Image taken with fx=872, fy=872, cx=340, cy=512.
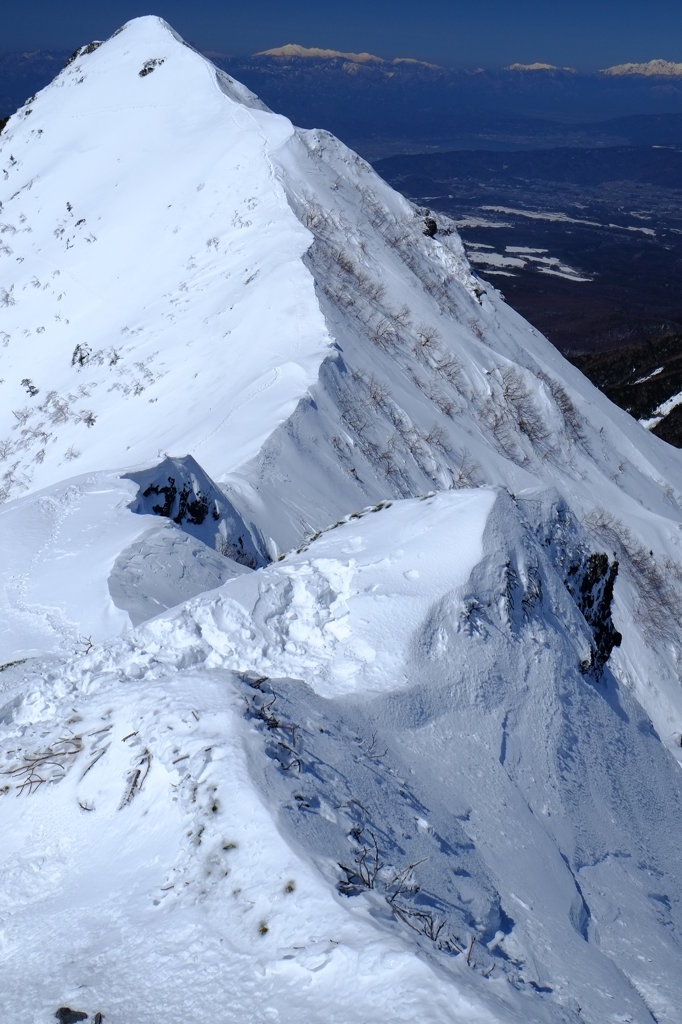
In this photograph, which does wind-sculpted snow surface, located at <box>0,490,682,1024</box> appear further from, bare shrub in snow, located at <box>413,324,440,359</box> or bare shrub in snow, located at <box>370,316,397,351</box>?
bare shrub in snow, located at <box>413,324,440,359</box>

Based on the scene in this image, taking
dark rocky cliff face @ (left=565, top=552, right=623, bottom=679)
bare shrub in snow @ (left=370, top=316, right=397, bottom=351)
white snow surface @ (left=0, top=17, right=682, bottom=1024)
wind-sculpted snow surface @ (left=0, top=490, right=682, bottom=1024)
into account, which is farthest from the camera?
bare shrub in snow @ (left=370, top=316, right=397, bottom=351)

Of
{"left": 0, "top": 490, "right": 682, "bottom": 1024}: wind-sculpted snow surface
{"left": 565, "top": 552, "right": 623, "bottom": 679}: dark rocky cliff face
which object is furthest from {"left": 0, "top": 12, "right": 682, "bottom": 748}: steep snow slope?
{"left": 0, "top": 490, "right": 682, "bottom": 1024}: wind-sculpted snow surface

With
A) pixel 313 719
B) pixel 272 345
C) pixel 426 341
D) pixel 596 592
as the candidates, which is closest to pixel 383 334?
pixel 426 341

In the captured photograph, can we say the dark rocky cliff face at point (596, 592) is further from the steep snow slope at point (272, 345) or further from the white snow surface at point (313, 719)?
the steep snow slope at point (272, 345)

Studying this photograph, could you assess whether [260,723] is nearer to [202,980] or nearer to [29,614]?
[202,980]

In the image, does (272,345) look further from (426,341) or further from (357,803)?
(357,803)

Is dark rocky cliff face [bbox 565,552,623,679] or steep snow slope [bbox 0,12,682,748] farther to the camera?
steep snow slope [bbox 0,12,682,748]
